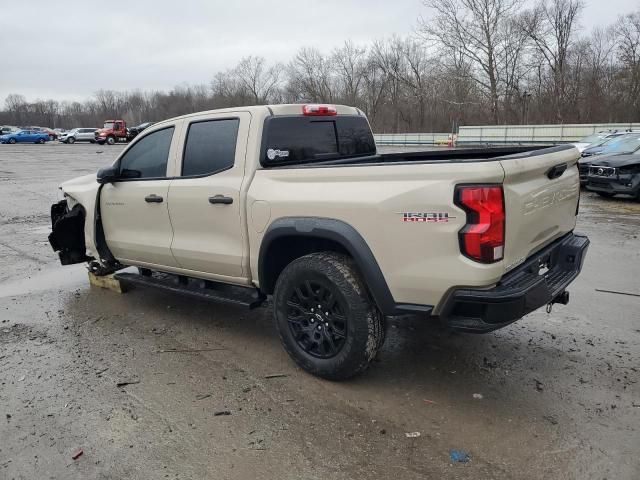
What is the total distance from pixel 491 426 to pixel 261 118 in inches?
107

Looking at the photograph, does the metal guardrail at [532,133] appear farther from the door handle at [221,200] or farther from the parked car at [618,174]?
the door handle at [221,200]

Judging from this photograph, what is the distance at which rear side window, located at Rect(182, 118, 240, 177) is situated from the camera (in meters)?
4.16

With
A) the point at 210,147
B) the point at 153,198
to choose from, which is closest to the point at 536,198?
the point at 210,147

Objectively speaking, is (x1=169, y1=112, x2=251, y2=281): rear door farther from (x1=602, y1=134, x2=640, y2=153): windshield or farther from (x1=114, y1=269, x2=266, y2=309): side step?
(x1=602, y1=134, x2=640, y2=153): windshield

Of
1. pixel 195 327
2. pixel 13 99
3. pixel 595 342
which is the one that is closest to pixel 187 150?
pixel 195 327

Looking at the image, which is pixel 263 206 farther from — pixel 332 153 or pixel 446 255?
pixel 446 255

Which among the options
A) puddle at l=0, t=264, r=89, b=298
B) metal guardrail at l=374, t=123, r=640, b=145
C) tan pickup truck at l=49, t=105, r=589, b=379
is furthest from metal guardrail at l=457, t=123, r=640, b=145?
tan pickup truck at l=49, t=105, r=589, b=379

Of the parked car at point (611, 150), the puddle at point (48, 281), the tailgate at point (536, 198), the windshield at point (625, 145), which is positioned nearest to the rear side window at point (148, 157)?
the puddle at point (48, 281)

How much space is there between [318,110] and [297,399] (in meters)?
2.40

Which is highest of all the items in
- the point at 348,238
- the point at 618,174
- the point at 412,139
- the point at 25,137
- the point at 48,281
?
the point at 25,137

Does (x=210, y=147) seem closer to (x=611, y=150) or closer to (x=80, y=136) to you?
(x=611, y=150)

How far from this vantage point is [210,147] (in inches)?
170

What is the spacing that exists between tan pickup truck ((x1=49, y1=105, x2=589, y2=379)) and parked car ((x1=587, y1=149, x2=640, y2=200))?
9.23 metres

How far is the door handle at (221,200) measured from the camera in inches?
157
